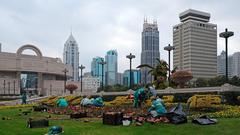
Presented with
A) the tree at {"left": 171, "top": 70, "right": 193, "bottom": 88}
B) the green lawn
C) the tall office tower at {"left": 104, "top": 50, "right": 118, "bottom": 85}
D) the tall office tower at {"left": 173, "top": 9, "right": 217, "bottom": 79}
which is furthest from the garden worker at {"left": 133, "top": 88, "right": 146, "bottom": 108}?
the tall office tower at {"left": 104, "top": 50, "right": 118, "bottom": 85}

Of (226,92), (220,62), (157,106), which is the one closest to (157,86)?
(226,92)

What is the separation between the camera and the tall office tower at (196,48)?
10662 cm

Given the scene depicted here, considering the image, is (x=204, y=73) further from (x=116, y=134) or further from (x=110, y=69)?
(x=116, y=134)

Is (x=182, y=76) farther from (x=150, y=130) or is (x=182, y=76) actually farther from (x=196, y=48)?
(x=196, y=48)

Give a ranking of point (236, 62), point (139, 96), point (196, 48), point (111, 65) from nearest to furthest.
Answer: point (139, 96)
point (236, 62)
point (196, 48)
point (111, 65)

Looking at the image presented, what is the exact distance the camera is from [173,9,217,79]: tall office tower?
10662 cm

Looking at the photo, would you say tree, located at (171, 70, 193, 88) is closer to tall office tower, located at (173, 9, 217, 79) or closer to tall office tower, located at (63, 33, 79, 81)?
tall office tower, located at (173, 9, 217, 79)

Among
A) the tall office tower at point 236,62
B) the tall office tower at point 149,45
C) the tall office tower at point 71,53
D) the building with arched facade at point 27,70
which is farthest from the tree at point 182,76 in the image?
the tall office tower at point 71,53

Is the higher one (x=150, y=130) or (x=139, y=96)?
(x=139, y=96)

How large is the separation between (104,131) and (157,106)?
332cm

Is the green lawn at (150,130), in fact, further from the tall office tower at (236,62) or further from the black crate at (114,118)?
the tall office tower at (236,62)

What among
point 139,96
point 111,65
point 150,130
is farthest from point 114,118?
point 111,65

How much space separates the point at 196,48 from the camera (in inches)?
4370

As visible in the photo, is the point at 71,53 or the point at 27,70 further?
the point at 71,53
